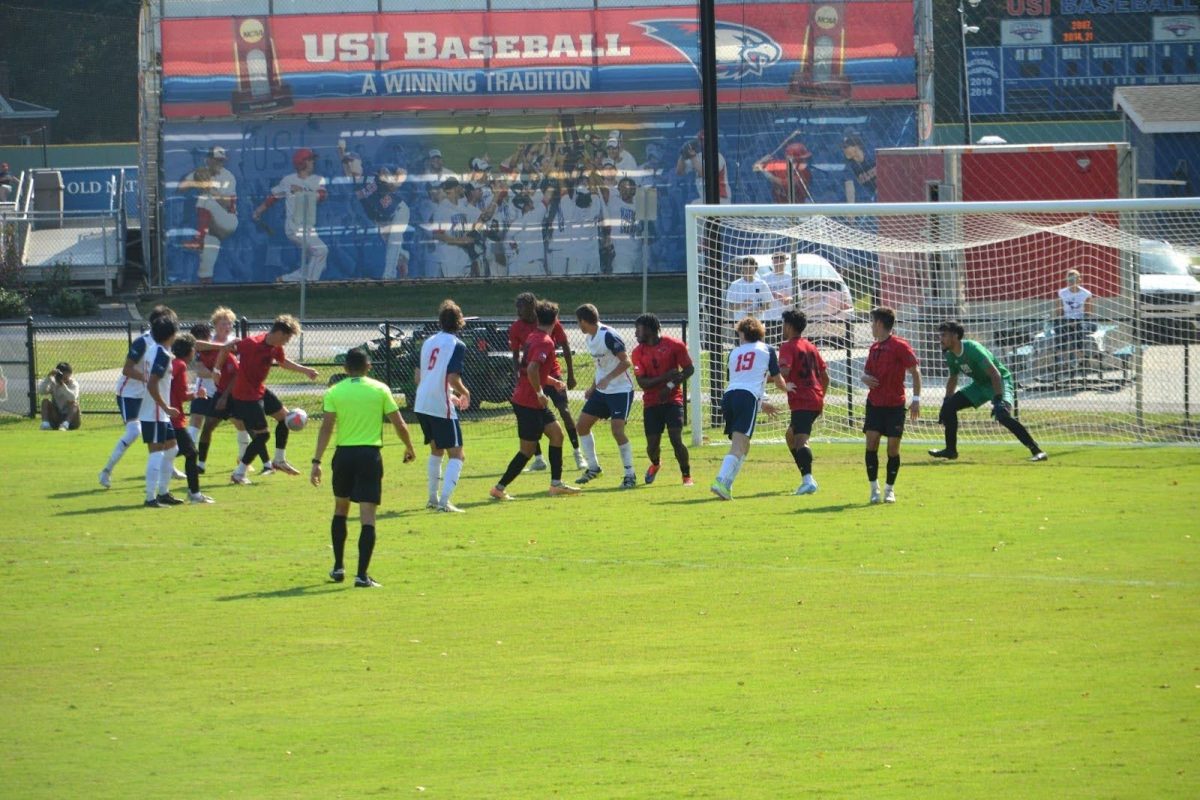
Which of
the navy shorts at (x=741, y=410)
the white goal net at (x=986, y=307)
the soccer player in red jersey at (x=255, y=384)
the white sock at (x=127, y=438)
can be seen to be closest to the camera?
the navy shorts at (x=741, y=410)

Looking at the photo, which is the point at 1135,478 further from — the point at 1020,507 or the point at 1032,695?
the point at 1032,695

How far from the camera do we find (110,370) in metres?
31.0

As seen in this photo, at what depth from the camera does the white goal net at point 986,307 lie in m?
22.1

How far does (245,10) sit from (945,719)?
38145 millimetres

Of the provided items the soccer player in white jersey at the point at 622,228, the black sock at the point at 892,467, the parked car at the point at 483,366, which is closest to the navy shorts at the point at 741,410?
the black sock at the point at 892,467

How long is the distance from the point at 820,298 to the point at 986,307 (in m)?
3.18

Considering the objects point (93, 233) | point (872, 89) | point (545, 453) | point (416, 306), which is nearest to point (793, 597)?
point (545, 453)

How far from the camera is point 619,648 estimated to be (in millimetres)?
10492

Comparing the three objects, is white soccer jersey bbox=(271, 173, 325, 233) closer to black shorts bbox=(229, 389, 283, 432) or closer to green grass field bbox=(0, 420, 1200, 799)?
black shorts bbox=(229, 389, 283, 432)

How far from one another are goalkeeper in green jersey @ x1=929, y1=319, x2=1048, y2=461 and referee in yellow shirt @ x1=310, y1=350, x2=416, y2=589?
919 centimetres

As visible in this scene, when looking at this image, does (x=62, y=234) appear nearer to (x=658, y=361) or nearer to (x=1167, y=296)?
(x=1167, y=296)

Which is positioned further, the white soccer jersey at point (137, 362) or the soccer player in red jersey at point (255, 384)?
the soccer player in red jersey at point (255, 384)

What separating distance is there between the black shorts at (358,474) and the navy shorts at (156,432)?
510 centimetres

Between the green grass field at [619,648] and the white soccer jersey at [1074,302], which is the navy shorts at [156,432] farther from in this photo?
the white soccer jersey at [1074,302]
